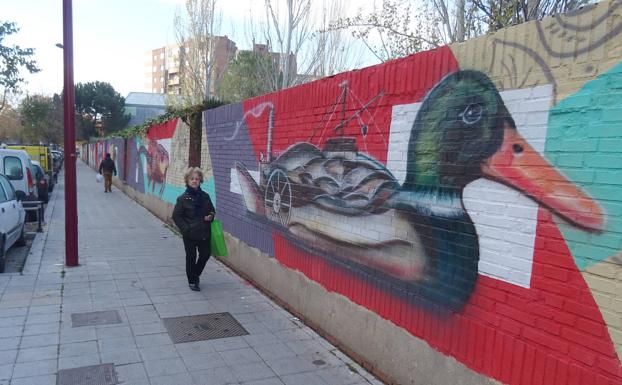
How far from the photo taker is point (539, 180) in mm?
2680

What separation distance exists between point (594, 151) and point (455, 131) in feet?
3.31

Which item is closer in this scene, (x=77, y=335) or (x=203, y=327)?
(x=77, y=335)

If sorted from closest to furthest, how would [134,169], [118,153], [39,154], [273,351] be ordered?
[273,351], [134,169], [39,154], [118,153]

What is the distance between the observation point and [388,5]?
411 inches

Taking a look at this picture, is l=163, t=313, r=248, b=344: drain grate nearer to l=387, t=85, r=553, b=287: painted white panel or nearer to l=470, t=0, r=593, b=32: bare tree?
l=387, t=85, r=553, b=287: painted white panel

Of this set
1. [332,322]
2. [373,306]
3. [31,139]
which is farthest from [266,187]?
[31,139]

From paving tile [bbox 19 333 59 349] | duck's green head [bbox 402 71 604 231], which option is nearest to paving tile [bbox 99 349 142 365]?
paving tile [bbox 19 333 59 349]

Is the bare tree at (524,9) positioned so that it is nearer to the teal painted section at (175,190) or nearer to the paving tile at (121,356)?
the teal painted section at (175,190)

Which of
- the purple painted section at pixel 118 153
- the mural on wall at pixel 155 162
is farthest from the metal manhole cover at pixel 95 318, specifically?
the purple painted section at pixel 118 153

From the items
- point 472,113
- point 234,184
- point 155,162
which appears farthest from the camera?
point 155,162

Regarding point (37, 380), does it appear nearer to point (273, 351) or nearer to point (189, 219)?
point (273, 351)

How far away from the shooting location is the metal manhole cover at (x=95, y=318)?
16.7 feet

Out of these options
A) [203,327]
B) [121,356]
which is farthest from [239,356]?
[121,356]

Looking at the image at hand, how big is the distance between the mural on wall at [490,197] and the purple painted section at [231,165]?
1829 mm
